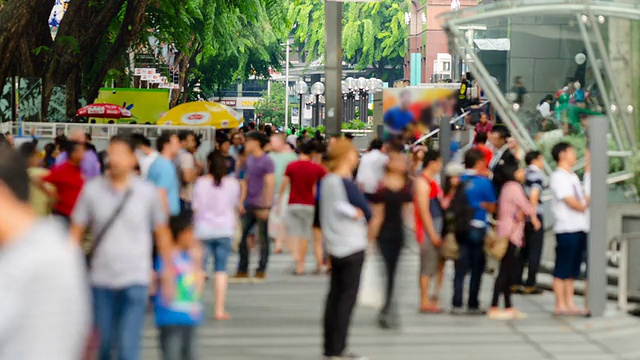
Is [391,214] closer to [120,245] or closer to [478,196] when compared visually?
[478,196]

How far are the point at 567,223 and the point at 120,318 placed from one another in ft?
19.7

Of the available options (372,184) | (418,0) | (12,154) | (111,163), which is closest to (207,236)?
(111,163)

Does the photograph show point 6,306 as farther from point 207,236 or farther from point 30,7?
point 30,7

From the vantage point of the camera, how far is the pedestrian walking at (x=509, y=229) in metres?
13.1

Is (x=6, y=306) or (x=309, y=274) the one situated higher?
(x=6, y=306)

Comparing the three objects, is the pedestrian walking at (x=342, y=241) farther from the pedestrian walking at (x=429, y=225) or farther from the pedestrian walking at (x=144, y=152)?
the pedestrian walking at (x=144, y=152)

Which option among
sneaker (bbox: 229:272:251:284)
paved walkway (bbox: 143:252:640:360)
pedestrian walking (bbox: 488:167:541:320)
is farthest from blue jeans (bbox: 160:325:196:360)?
sneaker (bbox: 229:272:251:284)

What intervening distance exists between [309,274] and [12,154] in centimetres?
1362

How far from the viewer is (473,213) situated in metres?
13.1

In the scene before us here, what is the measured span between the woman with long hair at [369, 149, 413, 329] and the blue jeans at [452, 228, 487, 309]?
132 centimetres

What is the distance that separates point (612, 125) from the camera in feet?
66.5

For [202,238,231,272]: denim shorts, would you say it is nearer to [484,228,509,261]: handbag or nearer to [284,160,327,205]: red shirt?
[484,228,509,261]: handbag

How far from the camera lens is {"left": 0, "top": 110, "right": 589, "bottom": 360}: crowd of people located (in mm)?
3818

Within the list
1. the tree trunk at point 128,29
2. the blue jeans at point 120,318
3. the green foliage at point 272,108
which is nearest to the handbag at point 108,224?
the blue jeans at point 120,318
